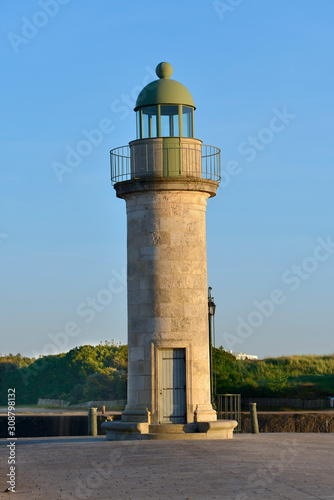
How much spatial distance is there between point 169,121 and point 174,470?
39.2ft

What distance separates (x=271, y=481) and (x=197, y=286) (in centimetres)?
974

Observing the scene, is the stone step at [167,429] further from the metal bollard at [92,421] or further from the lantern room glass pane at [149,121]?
the lantern room glass pane at [149,121]

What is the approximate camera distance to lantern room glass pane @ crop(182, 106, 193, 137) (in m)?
23.8

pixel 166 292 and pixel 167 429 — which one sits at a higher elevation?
pixel 166 292

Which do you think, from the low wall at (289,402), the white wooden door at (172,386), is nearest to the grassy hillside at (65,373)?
the low wall at (289,402)

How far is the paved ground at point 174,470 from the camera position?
12538 millimetres

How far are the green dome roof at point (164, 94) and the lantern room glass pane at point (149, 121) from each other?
10.9 inches

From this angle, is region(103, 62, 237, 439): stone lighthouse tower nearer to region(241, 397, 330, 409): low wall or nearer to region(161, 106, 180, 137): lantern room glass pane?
region(161, 106, 180, 137): lantern room glass pane

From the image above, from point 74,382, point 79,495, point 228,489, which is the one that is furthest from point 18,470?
point 74,382

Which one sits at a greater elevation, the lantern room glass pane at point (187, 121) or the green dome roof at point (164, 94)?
the green dome roof at point (164, 94)

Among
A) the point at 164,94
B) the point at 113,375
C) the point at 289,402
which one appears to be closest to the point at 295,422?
the point at 289,402

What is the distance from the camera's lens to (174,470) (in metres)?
14.6

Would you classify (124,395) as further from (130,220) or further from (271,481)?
(271,481)

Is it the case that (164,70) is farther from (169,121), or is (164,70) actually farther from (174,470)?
(174,470)
